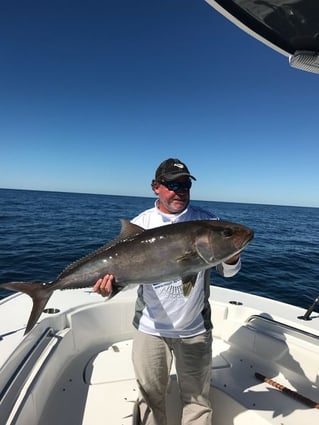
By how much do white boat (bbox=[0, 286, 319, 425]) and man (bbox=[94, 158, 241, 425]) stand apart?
0.71m

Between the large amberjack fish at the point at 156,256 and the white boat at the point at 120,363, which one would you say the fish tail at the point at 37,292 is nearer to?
the large amberjack fish at the point at 156,256

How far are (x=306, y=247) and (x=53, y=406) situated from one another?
19594 mm

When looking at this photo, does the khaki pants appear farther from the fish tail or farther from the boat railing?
the boat railing

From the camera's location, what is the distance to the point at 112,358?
466cm

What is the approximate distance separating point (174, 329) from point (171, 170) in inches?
56.5

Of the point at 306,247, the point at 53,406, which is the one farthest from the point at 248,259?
the point at 53,406

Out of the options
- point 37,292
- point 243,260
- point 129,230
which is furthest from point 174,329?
point 243,260

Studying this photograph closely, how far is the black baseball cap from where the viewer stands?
9.04 feet

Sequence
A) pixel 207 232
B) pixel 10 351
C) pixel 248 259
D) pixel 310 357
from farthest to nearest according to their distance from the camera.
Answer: pixel 248 259 < pixel 310 357 < pixel 10 351 < pixel 207 232

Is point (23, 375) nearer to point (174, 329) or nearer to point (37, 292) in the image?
point (37, 292)

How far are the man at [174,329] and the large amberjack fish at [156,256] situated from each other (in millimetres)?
405

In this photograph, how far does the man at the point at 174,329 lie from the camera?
287cm

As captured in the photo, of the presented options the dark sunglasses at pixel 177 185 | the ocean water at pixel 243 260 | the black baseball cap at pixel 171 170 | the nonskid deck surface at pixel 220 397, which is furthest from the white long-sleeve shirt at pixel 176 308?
the ocean water at pixel 243 260

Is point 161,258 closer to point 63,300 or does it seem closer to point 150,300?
point 150,300
